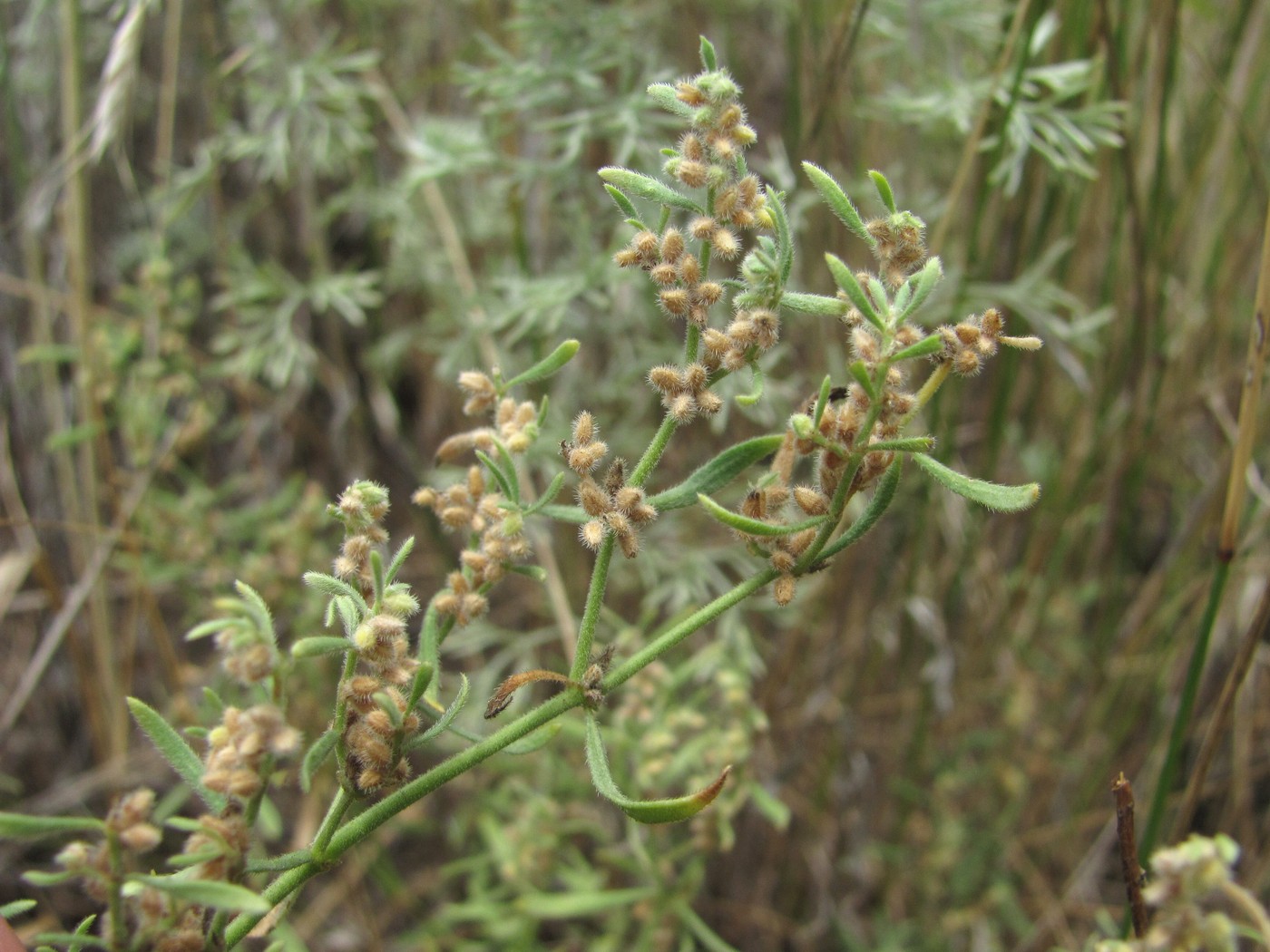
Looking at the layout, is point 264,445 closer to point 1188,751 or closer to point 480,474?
point 480,474

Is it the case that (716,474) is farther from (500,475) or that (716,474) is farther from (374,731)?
(374,731)

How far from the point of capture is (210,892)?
635 mm

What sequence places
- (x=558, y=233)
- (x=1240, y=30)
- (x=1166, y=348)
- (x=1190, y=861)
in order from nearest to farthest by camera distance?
(x=1190, y=861) < (x=1240, y=30) < (x=1166, y=348) < (x=558, y=233)

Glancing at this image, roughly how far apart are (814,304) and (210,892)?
0.61 m

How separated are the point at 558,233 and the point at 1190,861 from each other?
182 cm

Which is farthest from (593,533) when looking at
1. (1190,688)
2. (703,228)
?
(1190,688)

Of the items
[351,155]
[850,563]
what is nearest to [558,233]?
[351,155]

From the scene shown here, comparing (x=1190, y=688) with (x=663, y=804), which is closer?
(x=663, y=804)

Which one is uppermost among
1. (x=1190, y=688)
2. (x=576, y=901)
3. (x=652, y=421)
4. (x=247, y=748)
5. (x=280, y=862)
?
(x=247, y=748)

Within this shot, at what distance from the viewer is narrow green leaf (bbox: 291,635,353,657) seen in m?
0.66

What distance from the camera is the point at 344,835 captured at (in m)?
0.75

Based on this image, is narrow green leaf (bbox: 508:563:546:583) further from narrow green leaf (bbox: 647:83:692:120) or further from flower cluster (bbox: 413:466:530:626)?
narrow green leaf (bbox: 647:83:692:120)

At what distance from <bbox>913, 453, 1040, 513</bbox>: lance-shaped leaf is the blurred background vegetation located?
2.62 feet

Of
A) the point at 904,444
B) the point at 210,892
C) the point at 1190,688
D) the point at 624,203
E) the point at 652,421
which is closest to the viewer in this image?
the point at 210,892
